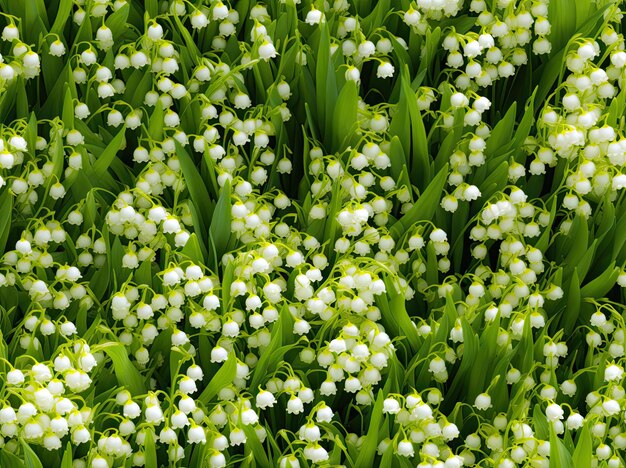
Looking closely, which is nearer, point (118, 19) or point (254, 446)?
point (254, 446)

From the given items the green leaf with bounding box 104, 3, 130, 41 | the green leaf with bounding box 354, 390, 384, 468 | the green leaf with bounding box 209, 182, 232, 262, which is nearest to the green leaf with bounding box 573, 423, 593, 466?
the green leaf with bounding box 354, 390, 384, 468

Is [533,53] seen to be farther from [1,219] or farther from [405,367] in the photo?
[1,219]

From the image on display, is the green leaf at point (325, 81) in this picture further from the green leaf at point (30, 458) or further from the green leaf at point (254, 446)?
the green leaf at point (30, 458)

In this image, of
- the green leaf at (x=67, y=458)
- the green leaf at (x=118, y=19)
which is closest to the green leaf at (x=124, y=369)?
the green leaf at (x=67, y=458)

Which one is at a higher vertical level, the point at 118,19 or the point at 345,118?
the point at 118,19

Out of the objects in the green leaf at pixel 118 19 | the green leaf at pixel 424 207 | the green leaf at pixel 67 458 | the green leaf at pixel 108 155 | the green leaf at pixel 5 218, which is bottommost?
the green leaf at pixel 67 458

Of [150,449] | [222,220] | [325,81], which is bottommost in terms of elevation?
[150,449]

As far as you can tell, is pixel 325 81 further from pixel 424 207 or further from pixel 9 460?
pixel 9 460

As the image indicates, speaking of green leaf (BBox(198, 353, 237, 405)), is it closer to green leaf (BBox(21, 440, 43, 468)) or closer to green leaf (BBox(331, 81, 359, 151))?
green leaf (BBox(21, 440, 43, 468))

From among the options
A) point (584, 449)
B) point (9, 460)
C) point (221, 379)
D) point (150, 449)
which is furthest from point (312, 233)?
point (9, 460)
